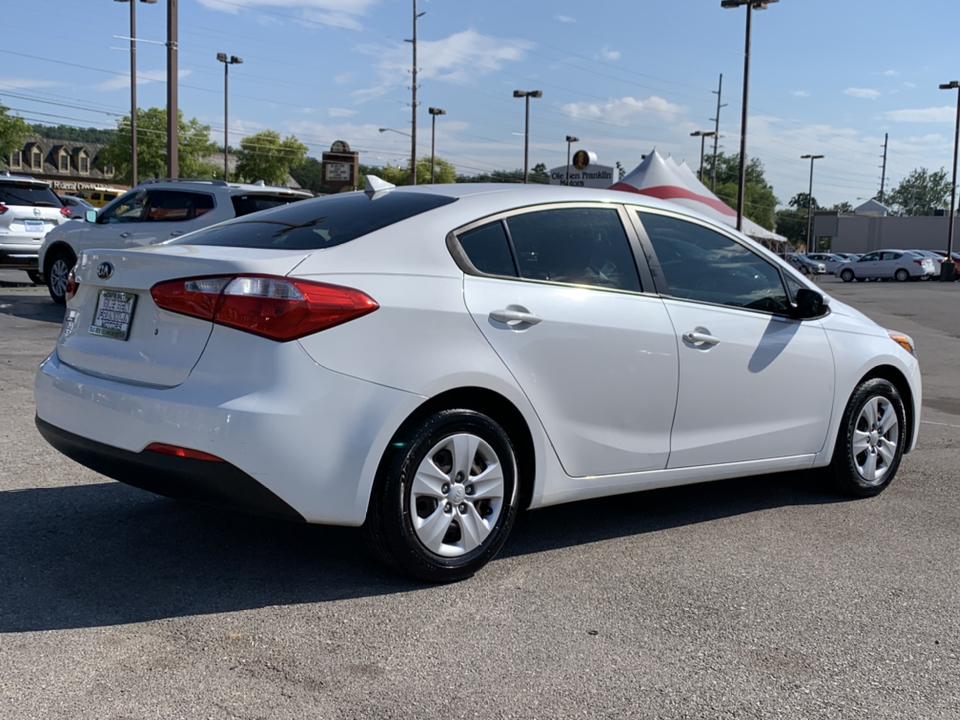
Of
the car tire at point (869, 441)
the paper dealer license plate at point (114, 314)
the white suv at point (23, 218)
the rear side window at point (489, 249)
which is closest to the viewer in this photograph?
the paper dealer license plate at point (114, 314)

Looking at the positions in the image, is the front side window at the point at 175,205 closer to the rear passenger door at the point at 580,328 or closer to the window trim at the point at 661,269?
the window trim at the point at 661,269

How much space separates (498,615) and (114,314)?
198 cm

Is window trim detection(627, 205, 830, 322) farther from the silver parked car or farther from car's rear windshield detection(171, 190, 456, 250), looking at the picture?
the silver parked car

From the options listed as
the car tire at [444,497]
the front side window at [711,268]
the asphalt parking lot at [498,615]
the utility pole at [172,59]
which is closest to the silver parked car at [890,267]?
the utility pole at [172,59]

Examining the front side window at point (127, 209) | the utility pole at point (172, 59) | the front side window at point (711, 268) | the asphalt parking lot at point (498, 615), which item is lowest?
the asphalt parking lot at point (498, 615)

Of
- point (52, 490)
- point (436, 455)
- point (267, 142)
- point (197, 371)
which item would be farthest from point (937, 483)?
point (267, 142)

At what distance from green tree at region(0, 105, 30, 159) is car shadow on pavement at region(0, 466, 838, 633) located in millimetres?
70384

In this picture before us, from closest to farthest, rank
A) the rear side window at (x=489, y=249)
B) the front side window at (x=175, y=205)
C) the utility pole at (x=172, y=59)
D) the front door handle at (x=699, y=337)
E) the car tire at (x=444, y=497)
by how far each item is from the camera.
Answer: the car tire at (x=444, y=497)
the rear side window at (x=489, y=249)
the front door handle at (x=699, y=337)
the front side window at (x=175, y=205)
the utility pole at (x=172, y=59)

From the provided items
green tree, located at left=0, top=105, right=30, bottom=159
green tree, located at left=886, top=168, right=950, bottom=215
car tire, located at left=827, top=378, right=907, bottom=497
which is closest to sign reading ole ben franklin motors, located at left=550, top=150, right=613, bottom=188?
car tire, located at left=827, top=378, right=907, bottom=497

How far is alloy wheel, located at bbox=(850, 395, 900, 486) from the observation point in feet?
19.0

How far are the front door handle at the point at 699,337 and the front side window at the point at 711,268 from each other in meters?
0.19

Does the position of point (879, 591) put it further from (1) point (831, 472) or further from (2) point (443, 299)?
(2) point (443, 299)

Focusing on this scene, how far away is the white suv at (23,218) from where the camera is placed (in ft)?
53.3

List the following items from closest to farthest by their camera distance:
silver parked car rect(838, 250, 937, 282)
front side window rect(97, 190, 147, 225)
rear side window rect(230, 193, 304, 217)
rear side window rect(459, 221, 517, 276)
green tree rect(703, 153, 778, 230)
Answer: rear side window rect(459, 221, 517, 276) → rear side window rect(230, 193, 304, 217) → front side window rect(97, 190, 147, 225) → silver parked car rect(838, 250, 937, 282) → green tree rect(703, 153, 778, 230)
